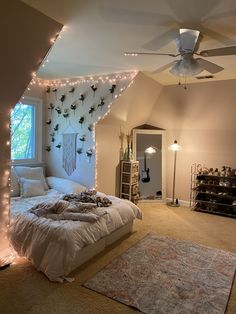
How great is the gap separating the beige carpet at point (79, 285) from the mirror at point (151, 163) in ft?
4.59

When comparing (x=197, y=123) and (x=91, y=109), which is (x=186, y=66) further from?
(x=197, y=123)

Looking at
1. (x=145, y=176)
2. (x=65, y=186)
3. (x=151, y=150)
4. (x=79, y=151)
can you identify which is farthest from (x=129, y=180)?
(x=65, y=186)

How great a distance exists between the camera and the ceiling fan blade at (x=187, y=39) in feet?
8.28

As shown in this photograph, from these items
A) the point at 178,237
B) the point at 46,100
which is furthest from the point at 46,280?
the point at 46,100

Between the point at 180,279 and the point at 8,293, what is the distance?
5.57 feet

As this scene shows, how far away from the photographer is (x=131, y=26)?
2.52 m

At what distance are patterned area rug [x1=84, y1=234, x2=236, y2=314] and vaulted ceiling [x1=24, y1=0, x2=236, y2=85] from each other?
252 centimetres

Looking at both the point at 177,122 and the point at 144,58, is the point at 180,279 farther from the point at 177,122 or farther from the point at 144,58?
the point at 177,122

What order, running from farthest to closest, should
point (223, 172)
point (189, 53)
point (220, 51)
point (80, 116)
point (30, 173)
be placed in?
point (223, 172) → point (80, 116) → point (30, 173) → point (189, 53) → point (220, 51)

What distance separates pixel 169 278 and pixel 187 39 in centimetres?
247

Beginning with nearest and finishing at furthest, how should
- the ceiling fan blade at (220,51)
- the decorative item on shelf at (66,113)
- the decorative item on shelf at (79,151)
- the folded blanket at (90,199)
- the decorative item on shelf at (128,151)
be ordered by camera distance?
the ceiling fan blade at (220,51)
the folded blanket at (90,199)
the decorative item on shelf at (79,151)
the decorative item on shelf at (66,113)
the decorative item on shelf at (128,151)

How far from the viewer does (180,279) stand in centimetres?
268

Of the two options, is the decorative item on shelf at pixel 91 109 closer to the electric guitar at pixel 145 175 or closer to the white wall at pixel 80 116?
the white wall at pixel 80 116

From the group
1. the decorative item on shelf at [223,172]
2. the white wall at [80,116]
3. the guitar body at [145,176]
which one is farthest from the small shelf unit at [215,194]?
the white wall at [80,116]
